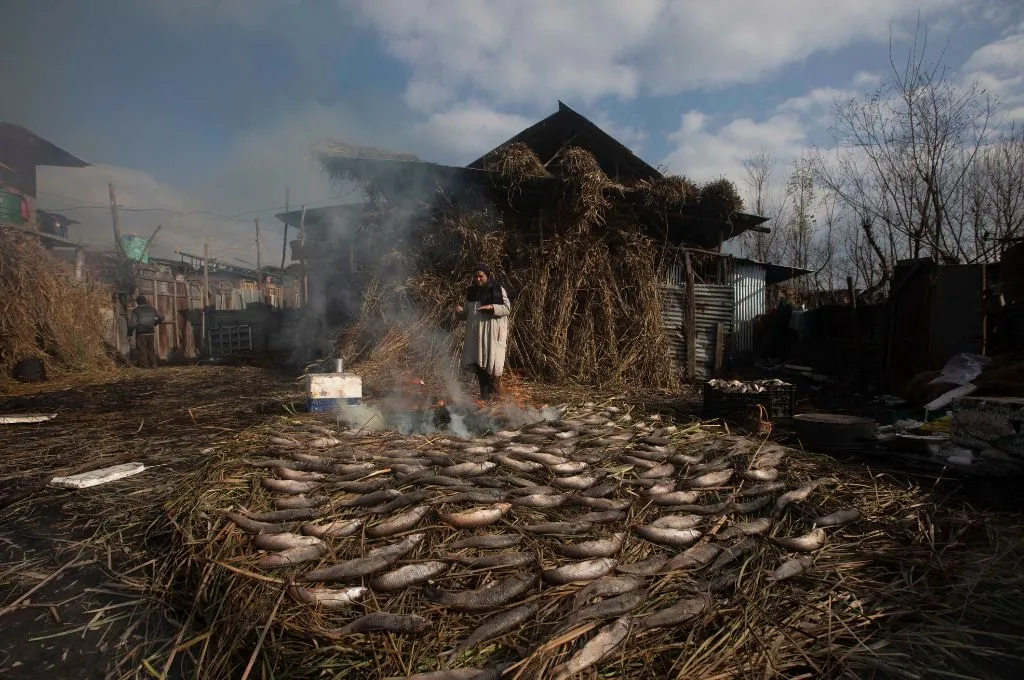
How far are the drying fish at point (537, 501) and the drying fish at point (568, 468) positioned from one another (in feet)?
1.27

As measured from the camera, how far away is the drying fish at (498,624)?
75.9 inches

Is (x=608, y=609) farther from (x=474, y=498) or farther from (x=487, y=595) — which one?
(x=474, y=498)

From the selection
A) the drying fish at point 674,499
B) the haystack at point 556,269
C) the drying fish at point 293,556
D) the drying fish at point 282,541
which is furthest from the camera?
the haystack at point 556,269

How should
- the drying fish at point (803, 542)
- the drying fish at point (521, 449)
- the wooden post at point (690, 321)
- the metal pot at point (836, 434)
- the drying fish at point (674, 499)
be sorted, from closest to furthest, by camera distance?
1. the drying fish at point (803, 542)
2. the drying fish at point (674, 499)
3. the drying fish at point (521, 449)
4. the metal pot at point (836, 434)
5. the wooden post at point (690, 321)

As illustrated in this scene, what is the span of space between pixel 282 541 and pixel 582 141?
10.5 metres

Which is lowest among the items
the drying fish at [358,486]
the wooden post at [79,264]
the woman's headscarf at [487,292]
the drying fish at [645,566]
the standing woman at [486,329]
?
the drying fish at [645,566]

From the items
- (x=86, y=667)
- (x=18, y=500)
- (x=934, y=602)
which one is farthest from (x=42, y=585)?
(x=934, y=602)

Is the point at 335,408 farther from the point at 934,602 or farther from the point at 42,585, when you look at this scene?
the point at 934,602

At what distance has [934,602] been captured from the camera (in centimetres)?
238

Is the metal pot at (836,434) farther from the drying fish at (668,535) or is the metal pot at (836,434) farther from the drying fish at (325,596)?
the drying fish at (325,596)

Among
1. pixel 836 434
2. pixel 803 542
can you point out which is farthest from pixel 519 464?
pixel 836 434

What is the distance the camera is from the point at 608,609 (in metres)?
2.08

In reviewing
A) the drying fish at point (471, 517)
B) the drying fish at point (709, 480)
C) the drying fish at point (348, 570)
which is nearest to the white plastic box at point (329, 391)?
the drying fish at point (471, 517)

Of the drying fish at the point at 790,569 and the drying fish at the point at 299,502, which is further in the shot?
the drying fish at the point at 299,502
